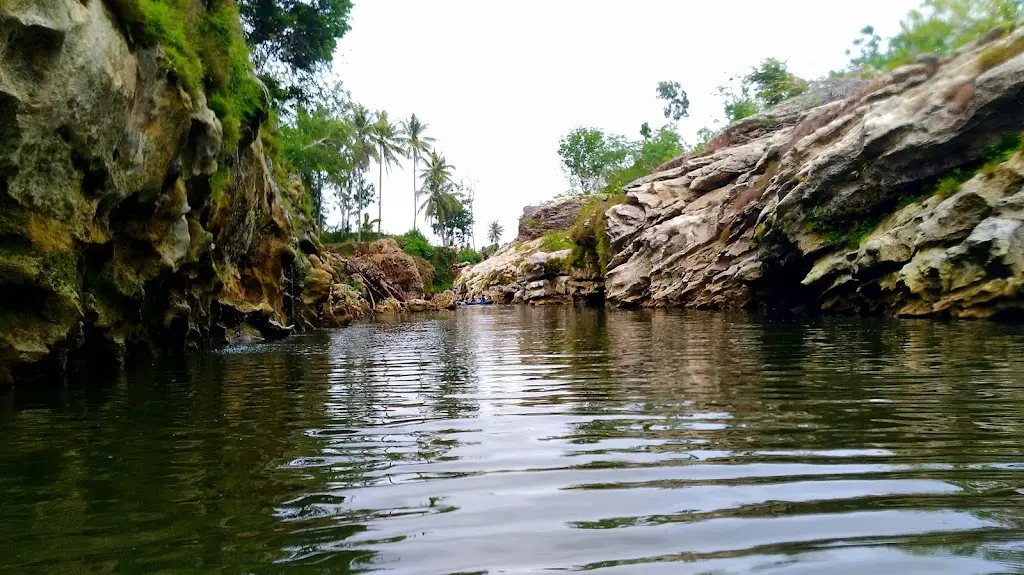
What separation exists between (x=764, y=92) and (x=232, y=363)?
41699 mm

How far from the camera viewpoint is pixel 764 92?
139 ft

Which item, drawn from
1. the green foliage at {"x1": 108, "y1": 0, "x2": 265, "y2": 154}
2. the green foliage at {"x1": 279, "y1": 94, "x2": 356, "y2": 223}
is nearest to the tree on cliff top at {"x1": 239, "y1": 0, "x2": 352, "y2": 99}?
the green foliage at {"x1": 279, "y1": 94, "x2": 356, "y2": 223}

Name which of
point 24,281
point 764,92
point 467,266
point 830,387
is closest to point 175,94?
point 24,281

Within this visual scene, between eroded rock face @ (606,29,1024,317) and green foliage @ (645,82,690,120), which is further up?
green foliage @ (645,82,690,120)

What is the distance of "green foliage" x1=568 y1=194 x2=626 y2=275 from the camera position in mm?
46125

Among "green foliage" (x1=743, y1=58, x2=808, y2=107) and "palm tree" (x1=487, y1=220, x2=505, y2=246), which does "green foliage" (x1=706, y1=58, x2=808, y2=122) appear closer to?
"green foliage" (x1=743, y1=58, x2=808, y2=107)

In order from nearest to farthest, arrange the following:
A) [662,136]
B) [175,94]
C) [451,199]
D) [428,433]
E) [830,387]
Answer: [428,433] < [830,387] < [175,94] < [662,136] < [451,199]

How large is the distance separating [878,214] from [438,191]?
59193 mm

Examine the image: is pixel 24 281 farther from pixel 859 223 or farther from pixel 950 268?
pixel 859 223

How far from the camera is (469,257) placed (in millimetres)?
78188

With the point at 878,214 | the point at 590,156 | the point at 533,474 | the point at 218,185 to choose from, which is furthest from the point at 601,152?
the point at 533,474

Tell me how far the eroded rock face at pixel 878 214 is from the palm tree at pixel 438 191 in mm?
45141

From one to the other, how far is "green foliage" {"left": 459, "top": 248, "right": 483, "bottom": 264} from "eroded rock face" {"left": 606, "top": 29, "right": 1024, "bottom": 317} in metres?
44.9

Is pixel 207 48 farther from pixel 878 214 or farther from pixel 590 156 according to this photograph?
pixel 590 156
